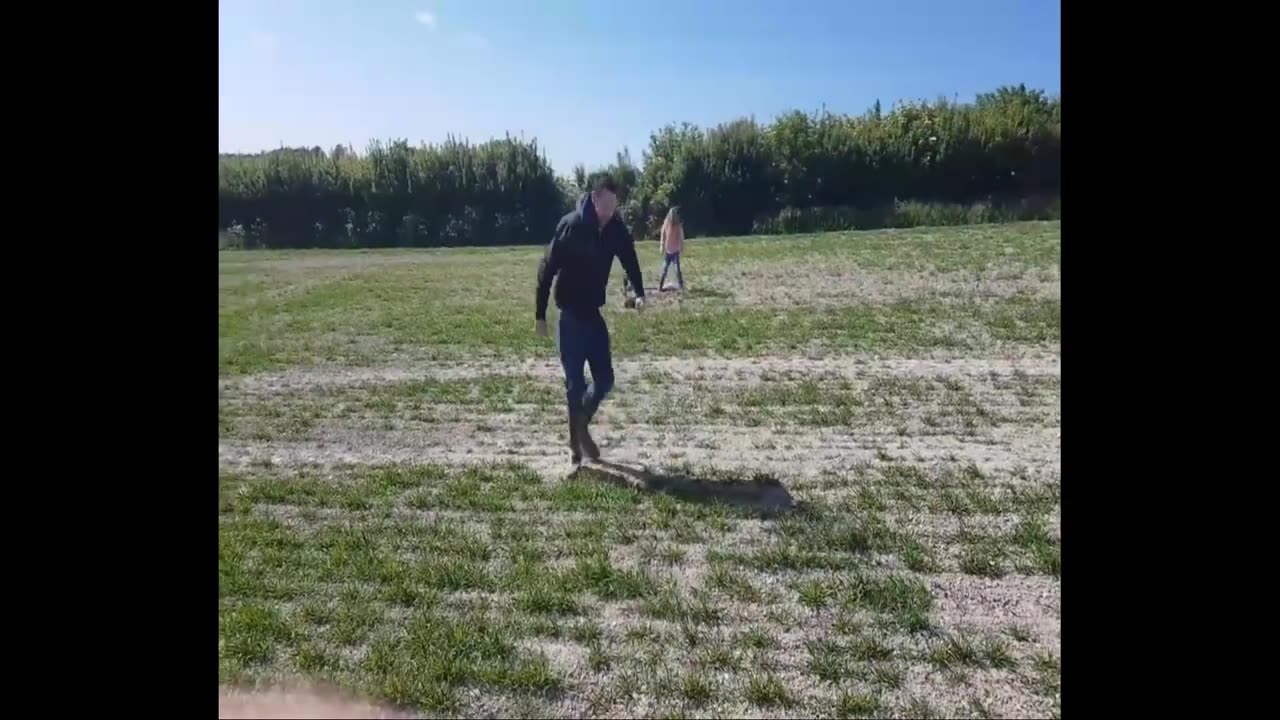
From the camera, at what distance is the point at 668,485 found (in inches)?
158

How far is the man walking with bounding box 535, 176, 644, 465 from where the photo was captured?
3852 millimetres

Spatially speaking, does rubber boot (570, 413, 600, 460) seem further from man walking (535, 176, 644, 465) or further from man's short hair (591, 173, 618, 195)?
man's short hair (591, 173, 618, 195)

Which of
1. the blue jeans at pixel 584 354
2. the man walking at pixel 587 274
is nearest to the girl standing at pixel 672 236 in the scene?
the man walking at pixel 587 274

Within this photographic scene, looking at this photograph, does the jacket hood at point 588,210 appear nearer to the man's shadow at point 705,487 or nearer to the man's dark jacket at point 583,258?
the man's dark jacket at point 583,258

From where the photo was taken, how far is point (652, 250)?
4.69 metres

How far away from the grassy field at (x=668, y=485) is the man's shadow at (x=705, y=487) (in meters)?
0.02

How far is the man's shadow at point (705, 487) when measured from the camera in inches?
150

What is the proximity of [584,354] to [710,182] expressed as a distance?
126 centimetres
